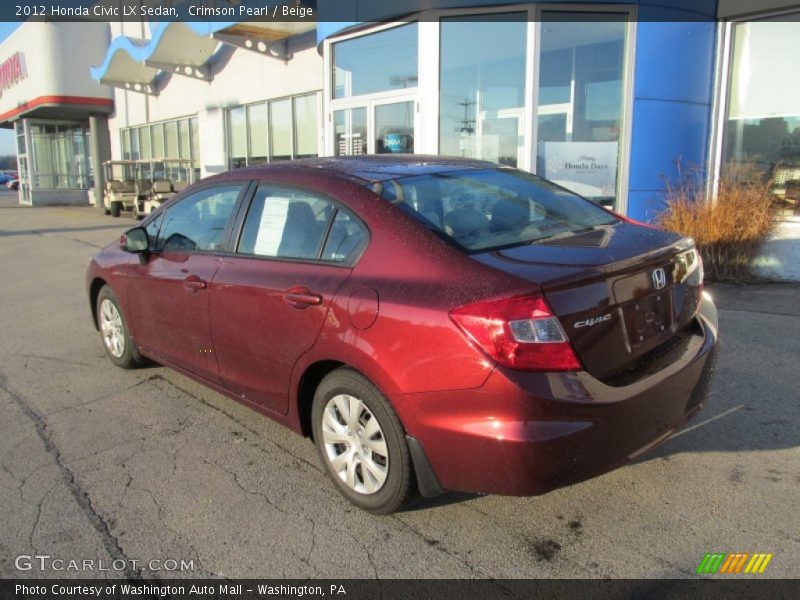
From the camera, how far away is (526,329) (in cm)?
250

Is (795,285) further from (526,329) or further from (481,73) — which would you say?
(526,329)

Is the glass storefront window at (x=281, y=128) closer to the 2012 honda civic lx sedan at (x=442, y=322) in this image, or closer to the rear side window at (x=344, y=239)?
the 2012 honda civic lx sedan at (x=442, y=322)

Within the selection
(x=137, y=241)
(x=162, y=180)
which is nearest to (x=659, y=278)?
(x=137, y=241)

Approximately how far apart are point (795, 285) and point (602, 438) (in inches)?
261

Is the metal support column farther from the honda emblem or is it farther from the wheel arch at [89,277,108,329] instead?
the honda emblem

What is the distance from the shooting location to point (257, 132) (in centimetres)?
1675

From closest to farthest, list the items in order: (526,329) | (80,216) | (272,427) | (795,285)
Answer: (526,329) → (272,427) → (795,285) → (80,216)

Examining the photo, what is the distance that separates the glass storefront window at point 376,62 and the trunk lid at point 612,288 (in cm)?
731

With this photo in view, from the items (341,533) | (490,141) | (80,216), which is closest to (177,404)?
(341,533)

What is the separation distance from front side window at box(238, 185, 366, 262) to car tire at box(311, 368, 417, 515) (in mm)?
623

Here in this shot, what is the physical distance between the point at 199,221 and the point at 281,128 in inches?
477

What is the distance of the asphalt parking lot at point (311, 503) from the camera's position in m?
2.75

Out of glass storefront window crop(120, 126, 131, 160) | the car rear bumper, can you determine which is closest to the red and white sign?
glass storefront window crop(120, 126, 131, 160)

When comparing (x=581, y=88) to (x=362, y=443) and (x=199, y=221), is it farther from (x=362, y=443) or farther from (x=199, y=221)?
(x=362, y=443)
